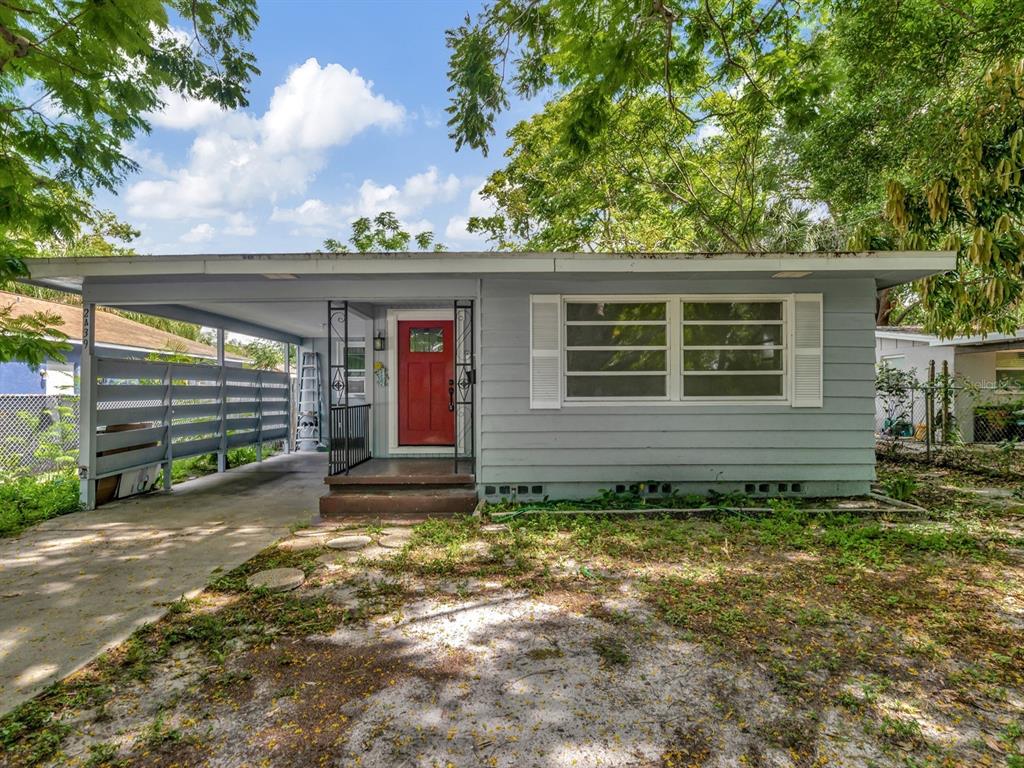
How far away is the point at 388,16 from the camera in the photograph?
9172 millimetres

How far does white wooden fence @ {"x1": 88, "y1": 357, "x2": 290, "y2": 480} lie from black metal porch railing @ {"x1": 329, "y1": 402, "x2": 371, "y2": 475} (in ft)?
8.02

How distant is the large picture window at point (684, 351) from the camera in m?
5.82

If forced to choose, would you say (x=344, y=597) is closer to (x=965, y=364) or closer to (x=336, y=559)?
(x=336, y=559)

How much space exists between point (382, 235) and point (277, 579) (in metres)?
18.4

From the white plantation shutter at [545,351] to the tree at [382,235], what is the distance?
15.5m

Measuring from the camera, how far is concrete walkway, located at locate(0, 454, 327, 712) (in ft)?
9.10

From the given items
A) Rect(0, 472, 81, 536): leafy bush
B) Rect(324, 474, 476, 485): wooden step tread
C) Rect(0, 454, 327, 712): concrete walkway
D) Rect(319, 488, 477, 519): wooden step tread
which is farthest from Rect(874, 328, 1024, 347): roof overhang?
Rect(0, 472, 81, 536): leafy bush

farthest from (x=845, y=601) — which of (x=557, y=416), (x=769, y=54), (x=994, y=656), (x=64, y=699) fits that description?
(x=769, y=54)

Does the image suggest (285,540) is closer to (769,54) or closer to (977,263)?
(977,263)

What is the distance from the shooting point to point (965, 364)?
12.1 metres

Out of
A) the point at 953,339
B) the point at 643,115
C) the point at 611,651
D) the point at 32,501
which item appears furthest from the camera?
the point at 953,339

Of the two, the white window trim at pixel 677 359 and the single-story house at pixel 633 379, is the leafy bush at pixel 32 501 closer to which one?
the single-story house at pixel 633 379

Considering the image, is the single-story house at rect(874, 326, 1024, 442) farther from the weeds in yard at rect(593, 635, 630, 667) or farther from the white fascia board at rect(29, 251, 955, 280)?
the weeds in yard at rect(593, 635, 630, 667)

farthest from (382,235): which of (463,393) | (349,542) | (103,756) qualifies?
(103,756)
